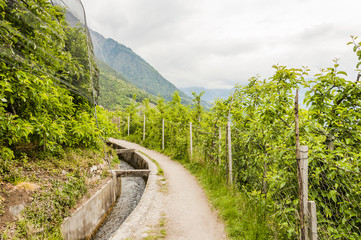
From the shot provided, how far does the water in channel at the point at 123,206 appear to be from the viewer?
5.08 metres

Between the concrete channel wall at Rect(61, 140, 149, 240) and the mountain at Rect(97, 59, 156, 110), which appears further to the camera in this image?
the mountain at Rect(97, 59, 156, 110)

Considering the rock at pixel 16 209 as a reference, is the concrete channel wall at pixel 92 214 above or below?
below

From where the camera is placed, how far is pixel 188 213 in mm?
4648

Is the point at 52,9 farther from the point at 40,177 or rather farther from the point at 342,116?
the point at 342,116

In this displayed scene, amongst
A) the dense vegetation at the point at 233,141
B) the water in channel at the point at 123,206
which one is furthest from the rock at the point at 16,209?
the water in channel at the point at 123,206

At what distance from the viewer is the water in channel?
16.7 feet

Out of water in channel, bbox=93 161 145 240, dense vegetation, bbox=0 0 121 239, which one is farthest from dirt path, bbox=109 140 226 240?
dense vegetation, bbox=0 0 121 239

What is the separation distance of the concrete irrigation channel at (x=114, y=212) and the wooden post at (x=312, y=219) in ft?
9.49

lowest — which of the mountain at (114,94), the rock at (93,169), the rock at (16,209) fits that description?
the rock at (16,209)

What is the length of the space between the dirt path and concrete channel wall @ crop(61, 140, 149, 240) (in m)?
1.76

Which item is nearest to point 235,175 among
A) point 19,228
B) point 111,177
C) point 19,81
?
point 111,177

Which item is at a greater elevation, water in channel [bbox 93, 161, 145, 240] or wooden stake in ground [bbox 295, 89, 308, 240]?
wooden stake in ground [bbox 295, 89, 308, 240]

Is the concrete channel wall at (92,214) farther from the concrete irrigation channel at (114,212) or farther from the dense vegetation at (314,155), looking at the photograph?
the dense vegetation at (314,155)

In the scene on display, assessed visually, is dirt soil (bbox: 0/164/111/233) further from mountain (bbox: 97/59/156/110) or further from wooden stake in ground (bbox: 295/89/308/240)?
mountain (bbox: 97/59/156/110)
